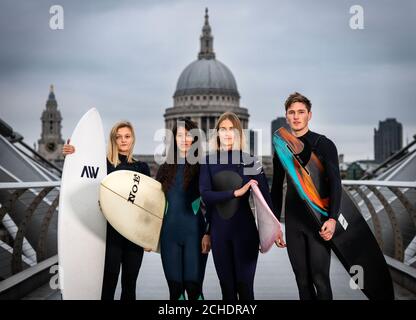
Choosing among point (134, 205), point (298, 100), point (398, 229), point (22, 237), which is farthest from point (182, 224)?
point (398, 229)

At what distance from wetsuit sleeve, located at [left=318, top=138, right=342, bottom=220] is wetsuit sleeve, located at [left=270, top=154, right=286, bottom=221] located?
0.33 metres

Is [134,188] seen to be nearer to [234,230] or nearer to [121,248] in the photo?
[121,248]

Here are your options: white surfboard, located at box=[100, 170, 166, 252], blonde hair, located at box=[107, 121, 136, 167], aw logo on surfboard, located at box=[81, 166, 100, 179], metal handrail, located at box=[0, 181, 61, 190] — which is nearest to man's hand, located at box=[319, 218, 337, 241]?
white surfboard, located at box=[100, 170, 166, 252]

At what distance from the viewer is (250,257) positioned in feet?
14.5

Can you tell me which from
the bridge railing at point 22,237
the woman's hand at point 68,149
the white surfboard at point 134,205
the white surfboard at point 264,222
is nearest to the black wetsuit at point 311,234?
the white surfboard at point 264,222

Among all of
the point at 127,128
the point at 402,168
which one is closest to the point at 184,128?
the point at 127,128

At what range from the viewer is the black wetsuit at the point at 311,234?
14.1 feet

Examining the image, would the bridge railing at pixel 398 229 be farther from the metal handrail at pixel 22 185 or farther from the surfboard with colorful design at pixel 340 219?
the metal handrail at pixel 22 185

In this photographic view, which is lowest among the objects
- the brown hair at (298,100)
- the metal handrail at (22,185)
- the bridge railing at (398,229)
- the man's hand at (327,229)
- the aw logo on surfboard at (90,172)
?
A: the bridge railing at (398,229)

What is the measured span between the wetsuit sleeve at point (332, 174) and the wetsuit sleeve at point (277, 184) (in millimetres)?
330

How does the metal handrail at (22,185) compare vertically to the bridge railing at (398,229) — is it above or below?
above

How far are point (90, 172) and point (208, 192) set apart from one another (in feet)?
3.55

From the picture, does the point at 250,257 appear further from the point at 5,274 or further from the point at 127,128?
the point at 5,274
